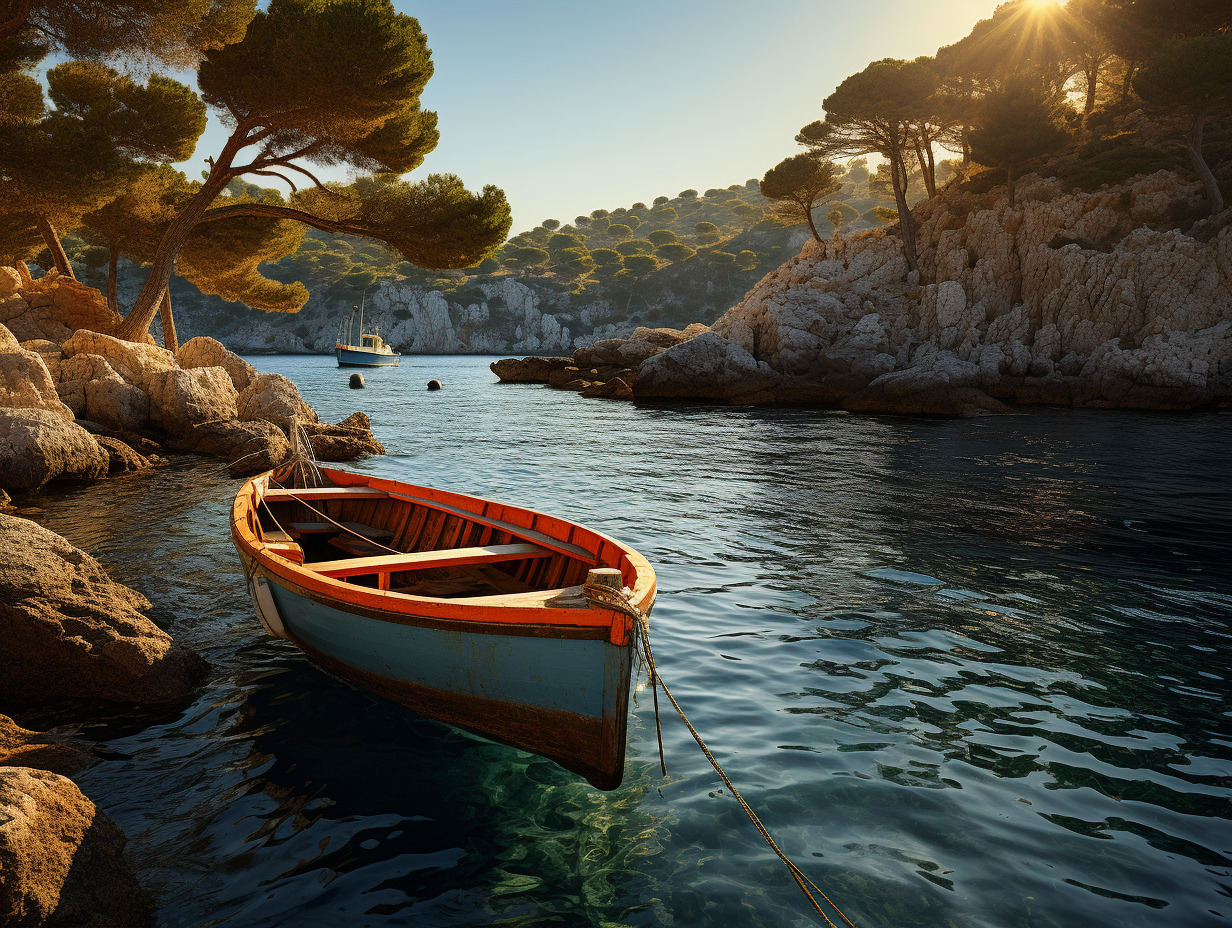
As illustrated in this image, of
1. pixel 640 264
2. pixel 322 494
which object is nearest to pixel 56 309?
pixel 322 494

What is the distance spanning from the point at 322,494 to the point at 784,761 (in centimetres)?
605

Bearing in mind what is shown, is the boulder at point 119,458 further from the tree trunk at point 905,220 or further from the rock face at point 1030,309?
the tree trunk at point 905,220

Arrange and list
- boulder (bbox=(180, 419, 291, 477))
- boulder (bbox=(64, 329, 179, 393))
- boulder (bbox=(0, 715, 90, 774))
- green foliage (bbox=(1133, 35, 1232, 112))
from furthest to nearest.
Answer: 1. green foliage (bbox=(1133, 35, 1232, 112))
2. boulder (bbox=(64, 329, 179, 393))
3. boulder (bbox=(180, 419, 291, 477))
4. boulder (bbox=(0, 715, 90, 774))

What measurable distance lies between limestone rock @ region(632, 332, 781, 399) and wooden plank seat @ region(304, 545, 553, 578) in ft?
90.2

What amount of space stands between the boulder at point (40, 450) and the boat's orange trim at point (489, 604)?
6.67 metres

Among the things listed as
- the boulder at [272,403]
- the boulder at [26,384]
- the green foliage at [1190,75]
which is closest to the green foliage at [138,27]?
the boulder at [272,403]

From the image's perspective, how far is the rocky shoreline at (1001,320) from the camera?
2786 centimetres

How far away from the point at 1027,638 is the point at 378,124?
2270 cm

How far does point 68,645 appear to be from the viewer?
5070 millimetres

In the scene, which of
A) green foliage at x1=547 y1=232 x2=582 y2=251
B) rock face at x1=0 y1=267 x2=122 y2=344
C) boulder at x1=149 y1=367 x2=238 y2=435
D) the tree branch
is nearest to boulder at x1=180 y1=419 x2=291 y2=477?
boulder at x1=149 y1=367 x2=238 y2=435

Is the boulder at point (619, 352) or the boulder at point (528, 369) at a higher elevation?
the boulder at point (619, 352)

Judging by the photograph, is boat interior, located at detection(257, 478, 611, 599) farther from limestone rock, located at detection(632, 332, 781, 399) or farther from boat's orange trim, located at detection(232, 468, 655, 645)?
limestone rock, located at detection(632, 332, 781, 399)

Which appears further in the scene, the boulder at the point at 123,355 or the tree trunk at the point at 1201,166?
the tree trunk at the point at 1201,166

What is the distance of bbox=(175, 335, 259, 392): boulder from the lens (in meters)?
19.8
